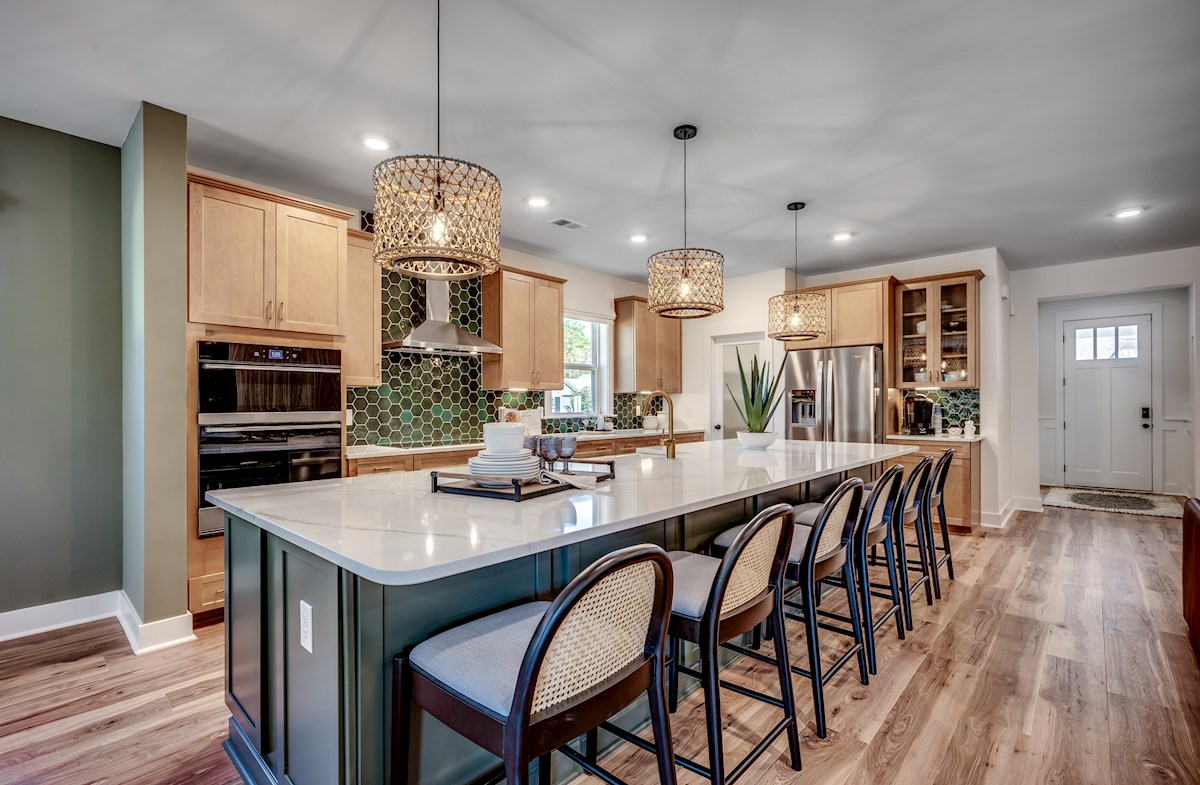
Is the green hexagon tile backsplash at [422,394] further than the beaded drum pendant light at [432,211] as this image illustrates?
Yes

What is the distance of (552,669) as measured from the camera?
1093mm

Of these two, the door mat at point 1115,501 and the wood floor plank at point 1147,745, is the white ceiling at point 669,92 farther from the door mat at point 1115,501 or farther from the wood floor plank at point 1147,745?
the door mat at point 1115,501

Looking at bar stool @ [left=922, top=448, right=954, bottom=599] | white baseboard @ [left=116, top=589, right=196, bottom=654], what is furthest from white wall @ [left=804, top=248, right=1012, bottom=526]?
white baseboard @ [left=116, top=589, right=196, bottom=654]

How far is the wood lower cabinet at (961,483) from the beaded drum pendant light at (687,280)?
10.1 ft

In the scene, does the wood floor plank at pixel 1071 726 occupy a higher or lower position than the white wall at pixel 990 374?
lower

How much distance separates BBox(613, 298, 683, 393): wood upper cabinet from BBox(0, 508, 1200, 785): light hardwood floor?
355cm

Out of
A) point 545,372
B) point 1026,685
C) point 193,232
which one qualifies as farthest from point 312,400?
point 1026,685

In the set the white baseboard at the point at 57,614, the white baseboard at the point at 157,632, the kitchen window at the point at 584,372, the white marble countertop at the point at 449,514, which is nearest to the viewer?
the white marble countertop at the point at 449,514

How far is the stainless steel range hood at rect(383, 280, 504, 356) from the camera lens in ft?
13.6

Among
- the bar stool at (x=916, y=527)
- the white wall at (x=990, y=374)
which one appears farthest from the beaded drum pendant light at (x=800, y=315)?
the white wall at (x=990, y=374)

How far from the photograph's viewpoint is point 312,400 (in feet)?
10.8

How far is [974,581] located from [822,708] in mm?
2391

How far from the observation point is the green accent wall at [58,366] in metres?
2.85

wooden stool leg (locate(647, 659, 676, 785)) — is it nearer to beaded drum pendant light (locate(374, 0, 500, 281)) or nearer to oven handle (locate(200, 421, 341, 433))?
beaded drum pendant light (locate(374, 0, 500, 281))
